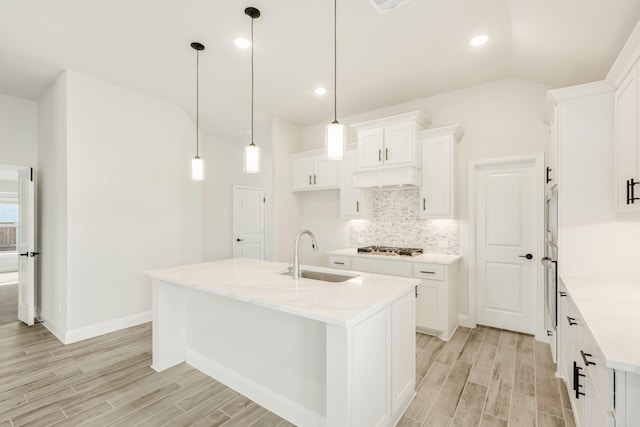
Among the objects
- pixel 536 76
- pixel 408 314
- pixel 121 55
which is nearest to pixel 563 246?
pixel 408 314

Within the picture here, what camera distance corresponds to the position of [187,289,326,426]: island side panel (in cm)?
199

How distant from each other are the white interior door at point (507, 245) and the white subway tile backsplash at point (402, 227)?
0.37 meters

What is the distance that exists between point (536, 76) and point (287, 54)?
267 cm

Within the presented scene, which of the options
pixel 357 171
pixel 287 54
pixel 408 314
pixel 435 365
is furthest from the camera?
pixel 357 171

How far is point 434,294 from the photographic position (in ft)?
11.4

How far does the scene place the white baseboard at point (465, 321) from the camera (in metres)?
3.79

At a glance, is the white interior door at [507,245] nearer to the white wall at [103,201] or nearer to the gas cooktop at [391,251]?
the gas cooktop at [391,251]

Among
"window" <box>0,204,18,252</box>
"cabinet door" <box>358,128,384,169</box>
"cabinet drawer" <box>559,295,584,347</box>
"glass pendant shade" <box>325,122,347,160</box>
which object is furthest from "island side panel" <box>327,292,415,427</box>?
"window" <box>0,204,18,252</box>

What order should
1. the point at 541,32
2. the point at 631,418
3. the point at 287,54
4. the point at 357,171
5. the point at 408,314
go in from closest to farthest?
1. the point at 631,418
2. the point at 408,314
3. the point at 541,32
4. the point at 287,54
5. the point at 357,171

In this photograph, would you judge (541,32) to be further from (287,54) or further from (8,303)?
(8,303)

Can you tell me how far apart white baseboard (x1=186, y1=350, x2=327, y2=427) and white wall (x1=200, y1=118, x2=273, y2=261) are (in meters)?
2.61

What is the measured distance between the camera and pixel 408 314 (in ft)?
7.25

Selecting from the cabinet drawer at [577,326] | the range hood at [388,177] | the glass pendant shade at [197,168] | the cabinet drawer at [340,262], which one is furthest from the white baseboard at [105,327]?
the cabinet drawer at [577,326]

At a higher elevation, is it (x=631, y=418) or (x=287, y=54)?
(x=287, y=54)
